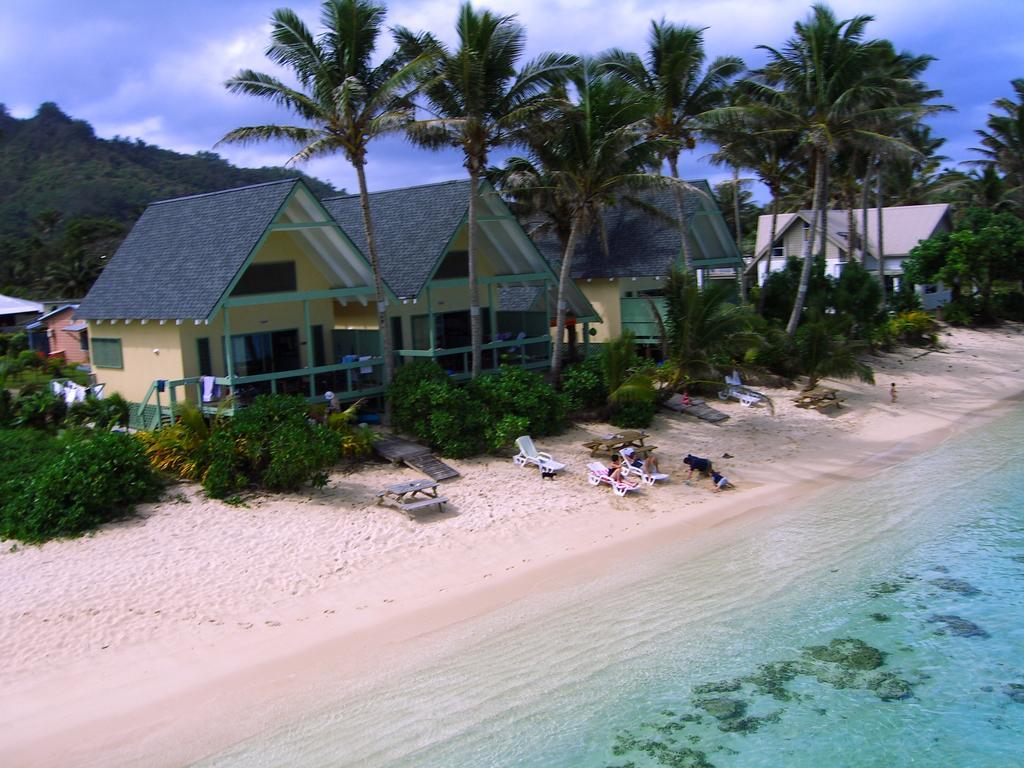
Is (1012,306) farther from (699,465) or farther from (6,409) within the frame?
(6,409)

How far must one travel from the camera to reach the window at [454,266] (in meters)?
23.6

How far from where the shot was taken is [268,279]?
66.2ft

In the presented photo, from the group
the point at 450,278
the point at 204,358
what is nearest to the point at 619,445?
the point at 450,278

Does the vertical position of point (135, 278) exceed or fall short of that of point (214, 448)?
A: it exceeds it

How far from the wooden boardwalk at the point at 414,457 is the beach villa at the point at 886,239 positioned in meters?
33.1

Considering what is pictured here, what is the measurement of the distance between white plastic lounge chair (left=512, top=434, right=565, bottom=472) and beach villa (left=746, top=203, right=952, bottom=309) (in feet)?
104

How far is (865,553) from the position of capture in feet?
52.3

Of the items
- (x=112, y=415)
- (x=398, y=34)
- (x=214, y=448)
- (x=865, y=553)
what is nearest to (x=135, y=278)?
(x=112, y=415)

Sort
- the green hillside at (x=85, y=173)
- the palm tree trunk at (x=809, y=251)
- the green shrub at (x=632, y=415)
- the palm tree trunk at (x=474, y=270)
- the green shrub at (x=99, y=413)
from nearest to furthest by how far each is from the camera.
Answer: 1. the green shrub at (x=99, y=413)
2. the palm tree trunk at (x=474, y=270)
3. the green shrub at (x=632, y=415)
4. the palm tree trunk at (x=809, y=251)
5. the green hillside at (x=85, y=173)

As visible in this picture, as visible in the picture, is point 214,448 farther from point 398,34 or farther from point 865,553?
point 865,553

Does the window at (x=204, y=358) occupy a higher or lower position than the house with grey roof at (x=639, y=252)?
lower

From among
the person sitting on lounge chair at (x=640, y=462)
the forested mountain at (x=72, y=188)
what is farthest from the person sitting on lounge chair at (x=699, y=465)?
the forested mountain at (x=72, y=188)

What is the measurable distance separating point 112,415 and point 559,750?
13.3 meters

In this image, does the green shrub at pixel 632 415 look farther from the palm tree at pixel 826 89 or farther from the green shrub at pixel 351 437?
the palm tree at pixel 826 89
